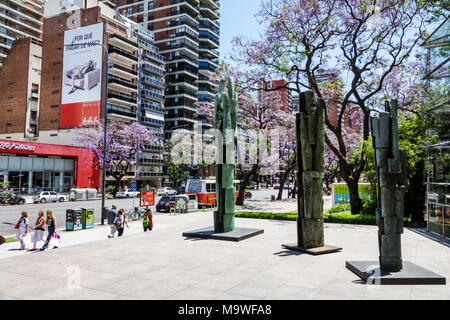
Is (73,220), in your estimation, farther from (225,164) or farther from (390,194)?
(390,194)

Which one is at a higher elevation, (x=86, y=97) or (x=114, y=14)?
(x=114, y=14)

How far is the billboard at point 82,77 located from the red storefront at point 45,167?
22.3 feet

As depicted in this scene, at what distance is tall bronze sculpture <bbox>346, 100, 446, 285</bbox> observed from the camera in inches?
327

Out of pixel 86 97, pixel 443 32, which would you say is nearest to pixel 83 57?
pixel 86 97

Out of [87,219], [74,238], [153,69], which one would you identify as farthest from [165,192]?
[74,238]

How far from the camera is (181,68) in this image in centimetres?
7625

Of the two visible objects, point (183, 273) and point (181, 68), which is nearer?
point (183, 273)

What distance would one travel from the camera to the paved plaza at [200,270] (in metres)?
7.20

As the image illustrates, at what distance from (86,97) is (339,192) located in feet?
141

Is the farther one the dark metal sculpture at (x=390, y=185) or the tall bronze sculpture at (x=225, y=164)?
the tall bronze sculpture at (x=225, y=164)

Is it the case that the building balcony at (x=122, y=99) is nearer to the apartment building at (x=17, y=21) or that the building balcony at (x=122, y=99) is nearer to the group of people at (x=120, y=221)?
the apartment building at (x=17, y=21)

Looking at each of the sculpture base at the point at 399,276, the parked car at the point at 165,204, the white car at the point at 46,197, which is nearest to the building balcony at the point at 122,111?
the white car at the point at 46,197

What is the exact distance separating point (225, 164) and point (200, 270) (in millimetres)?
6717
